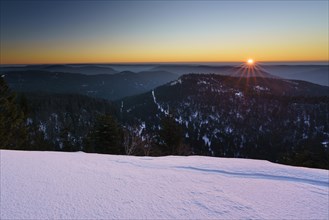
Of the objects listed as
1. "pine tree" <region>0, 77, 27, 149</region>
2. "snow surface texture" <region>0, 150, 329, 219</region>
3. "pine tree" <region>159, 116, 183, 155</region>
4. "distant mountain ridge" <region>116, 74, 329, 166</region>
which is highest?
"snow surface texture" <region>0, 150, 329, 219</region>

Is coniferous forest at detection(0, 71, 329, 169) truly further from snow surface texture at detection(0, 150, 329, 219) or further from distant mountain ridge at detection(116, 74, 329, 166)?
snow surface texture at detection(0, 150, 329, 219)

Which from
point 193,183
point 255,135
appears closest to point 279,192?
point 193,183

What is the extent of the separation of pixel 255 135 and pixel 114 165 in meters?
129

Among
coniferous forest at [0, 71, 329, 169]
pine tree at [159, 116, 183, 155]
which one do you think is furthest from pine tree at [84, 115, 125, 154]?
coniferous forest at [0, 71, 329, 169]

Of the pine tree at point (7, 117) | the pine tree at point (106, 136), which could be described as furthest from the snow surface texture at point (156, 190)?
the pine tree at point (106, 136)

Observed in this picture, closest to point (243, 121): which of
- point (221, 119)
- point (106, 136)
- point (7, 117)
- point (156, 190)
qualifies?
point (221, 119)

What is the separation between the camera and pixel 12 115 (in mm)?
19312

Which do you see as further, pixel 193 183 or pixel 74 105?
pixel 74 105

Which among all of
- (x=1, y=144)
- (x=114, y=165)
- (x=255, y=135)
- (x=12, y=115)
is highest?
(x=114, y=165)

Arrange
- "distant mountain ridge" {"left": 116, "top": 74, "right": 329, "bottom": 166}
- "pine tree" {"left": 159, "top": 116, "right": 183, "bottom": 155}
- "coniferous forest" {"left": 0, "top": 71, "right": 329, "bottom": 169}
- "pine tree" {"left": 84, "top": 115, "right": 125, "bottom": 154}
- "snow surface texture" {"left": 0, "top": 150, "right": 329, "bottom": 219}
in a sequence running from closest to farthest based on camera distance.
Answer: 1. "snow surface texture" {"left": 0, "top": 150, "right": 329, "bottom": 219}
2. "pine tree" {"left": 84, "top": 115, "right": 125, "bottom": 154}
3. "pine tree" {"left": 159, "top": 116, "right": 183, "bottom": 155}
4. "coniferous forest" {"left": 0, "top": 71, "right": 329, "bottom": 169}
5. "distant mountain ridge" {"left": 116, "top": 74, "right": 329, "bottom": 166}

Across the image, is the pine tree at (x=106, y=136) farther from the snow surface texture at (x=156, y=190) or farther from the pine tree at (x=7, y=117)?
the snow surface texture at (x=156, y=190)

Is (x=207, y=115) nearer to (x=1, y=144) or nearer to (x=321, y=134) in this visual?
(x=321, y=134)

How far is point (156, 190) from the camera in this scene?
2.52m

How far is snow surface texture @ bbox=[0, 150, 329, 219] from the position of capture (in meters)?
2.07
